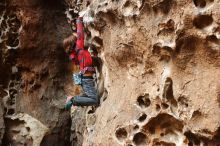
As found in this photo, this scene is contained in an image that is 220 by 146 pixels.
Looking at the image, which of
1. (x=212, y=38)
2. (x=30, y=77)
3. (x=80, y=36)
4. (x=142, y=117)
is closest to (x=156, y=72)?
(x=142, y=117)

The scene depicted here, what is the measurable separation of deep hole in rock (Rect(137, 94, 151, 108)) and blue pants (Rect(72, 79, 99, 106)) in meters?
0.92

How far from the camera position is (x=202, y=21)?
2592mm

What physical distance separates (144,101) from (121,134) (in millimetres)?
295

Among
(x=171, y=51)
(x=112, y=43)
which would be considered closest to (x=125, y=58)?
(x=112, y=43)

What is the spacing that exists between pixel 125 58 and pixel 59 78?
2.28 m

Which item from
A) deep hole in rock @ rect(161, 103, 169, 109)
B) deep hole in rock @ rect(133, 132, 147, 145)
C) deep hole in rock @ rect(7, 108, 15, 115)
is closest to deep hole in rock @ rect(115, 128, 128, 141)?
deep hole in rock @ rect(133, 132, 147, 145)

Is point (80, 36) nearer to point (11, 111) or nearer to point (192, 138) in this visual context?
point (11, 111)

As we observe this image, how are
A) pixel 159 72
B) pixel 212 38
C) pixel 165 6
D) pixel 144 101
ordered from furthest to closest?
pixel 144 101 → pixel 159 72 → pixel 165 6 → pixel 212 38

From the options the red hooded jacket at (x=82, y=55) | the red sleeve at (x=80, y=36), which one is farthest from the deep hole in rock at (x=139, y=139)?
the red sleeve at (x=80, y=36)

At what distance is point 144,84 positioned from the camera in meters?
3.08

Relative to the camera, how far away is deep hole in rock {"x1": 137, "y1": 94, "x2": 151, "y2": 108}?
3008mm

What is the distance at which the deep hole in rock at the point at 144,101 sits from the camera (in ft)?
9.87

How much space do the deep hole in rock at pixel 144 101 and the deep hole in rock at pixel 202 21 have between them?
2.08ft

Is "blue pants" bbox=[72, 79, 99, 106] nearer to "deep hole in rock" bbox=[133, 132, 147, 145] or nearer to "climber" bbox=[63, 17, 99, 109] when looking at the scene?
"climber" bbox=[63, 17, 99, 109]
